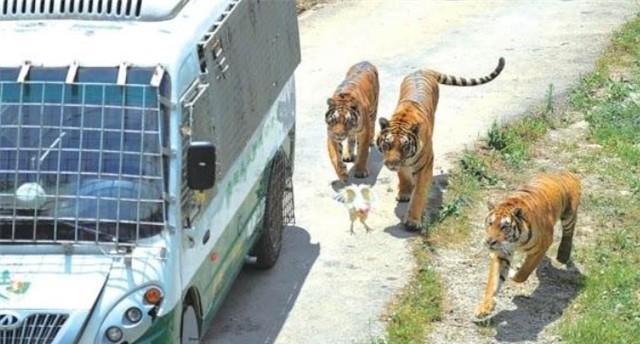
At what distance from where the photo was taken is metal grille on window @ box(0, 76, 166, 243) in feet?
24.9

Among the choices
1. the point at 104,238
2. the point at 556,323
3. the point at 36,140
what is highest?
the point at 36,140

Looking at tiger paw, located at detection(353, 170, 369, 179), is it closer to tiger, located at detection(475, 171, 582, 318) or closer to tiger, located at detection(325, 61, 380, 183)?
tiger, located at detection(325, 61, 380, 183)

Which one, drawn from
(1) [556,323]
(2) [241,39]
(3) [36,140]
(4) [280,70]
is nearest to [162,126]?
(3) [36,140]

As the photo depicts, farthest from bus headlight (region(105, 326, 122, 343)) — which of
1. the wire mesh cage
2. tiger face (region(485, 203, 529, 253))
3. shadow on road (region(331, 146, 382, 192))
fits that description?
shadow on road (region(331, 146, 382, 192))

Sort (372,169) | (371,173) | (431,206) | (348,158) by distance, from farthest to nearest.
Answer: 1. (348,158)
2. (372,169)
3. (371,173)
4. (431,206)

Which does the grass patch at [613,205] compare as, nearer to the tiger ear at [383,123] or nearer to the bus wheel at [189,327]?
the tiger ear at [383,123]

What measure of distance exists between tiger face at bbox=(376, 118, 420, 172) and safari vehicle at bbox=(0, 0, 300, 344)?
11.4 ft

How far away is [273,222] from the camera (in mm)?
10750

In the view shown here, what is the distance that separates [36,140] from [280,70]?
10.8 feet

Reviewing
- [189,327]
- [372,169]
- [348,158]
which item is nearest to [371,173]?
[372,169]

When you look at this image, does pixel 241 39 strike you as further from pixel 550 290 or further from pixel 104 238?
pixel 550 290

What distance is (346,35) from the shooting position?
62.3 feet

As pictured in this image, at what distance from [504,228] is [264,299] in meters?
1.86

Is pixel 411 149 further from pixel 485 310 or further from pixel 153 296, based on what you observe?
pixel 153 296
